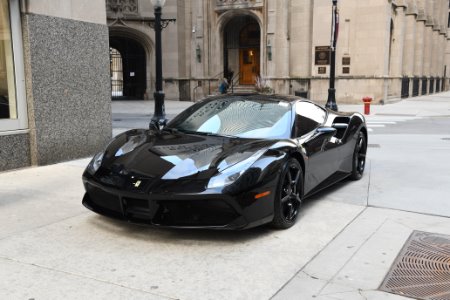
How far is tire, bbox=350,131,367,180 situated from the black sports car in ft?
2.69

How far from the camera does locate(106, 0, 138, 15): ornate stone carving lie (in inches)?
1206

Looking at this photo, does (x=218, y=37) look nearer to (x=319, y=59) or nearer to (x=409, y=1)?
(x=319, y=59)

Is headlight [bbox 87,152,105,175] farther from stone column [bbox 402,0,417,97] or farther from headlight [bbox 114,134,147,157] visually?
stone column [bbox 402,0,417,97]

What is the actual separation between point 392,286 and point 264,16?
2727cm

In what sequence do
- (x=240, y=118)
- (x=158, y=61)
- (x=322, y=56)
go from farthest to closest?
(x=322, y=56)
(x=158, y=61)
(x=240, y=118)

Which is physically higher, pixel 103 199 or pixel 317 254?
pixel 103 199

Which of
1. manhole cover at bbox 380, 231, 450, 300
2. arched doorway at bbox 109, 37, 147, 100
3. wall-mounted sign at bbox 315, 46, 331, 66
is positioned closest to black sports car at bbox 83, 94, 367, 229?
manhole cover at bbox 380, 231, 450, 300

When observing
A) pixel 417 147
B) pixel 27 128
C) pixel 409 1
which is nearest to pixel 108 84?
pixel 27 128

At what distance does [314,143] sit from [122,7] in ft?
92.3

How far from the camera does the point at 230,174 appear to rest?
416cm

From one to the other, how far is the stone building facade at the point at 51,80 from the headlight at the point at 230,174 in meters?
4.73

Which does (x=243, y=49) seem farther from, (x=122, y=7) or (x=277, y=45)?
(x=122, y=7)

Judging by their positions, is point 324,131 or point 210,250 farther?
point 324,131

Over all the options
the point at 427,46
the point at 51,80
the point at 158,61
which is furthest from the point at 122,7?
the point at 427,46
